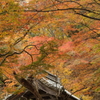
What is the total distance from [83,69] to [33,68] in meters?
7.33

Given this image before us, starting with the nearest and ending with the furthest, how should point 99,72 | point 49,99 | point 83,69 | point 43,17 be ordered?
point 43,17 < point 49,99 < point 99,72 < point 83,69

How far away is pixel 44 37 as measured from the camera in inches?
355

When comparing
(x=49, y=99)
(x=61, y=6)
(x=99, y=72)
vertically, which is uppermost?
(x=61, y=6)

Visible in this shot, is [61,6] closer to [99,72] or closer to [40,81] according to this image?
[40,81]

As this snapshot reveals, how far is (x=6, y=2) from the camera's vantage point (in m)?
4.85

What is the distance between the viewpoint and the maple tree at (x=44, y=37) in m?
5.75

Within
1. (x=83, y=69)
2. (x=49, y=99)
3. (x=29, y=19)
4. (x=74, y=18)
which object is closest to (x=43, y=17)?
(x=29, y=19)

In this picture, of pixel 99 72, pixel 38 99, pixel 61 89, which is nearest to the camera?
pixel 38 99

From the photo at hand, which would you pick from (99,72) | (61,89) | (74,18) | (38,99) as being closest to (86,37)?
(74,18)

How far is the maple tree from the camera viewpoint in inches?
226

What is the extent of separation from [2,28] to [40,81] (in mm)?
2786

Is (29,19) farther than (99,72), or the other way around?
(99,72)

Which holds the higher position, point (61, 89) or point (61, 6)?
point (61, 6)

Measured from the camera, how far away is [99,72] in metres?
9.50
